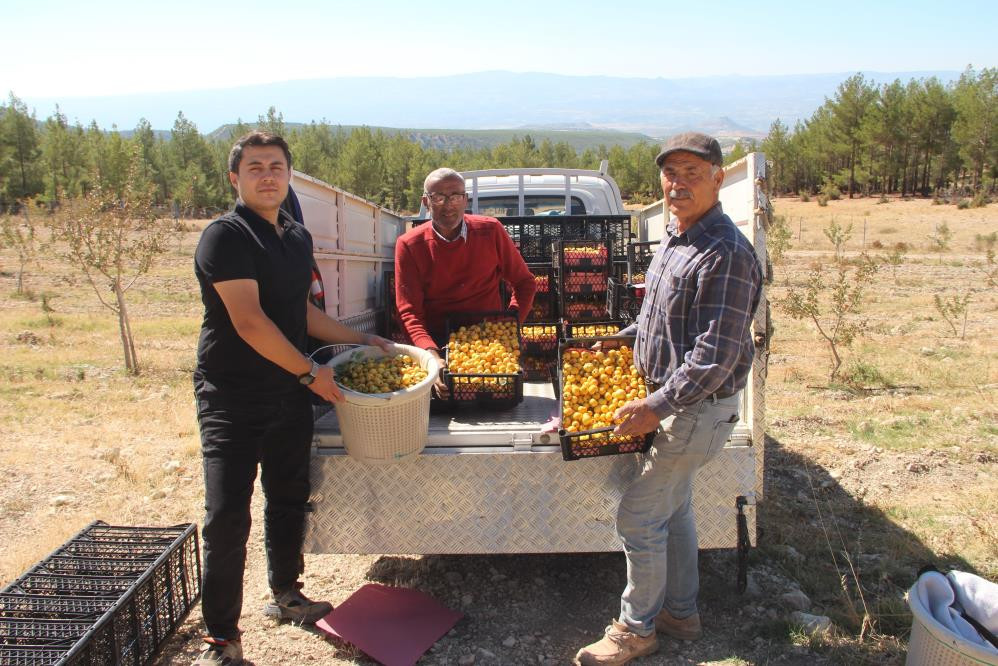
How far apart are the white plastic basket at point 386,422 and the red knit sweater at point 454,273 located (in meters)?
1.02

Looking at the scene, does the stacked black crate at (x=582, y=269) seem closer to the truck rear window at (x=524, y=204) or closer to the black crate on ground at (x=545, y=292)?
the black crate on ground at (x=545, y=292)

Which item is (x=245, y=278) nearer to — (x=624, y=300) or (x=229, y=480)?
(x=229, y=480)

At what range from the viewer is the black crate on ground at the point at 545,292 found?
19.5ft

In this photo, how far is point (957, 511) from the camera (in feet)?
15.2

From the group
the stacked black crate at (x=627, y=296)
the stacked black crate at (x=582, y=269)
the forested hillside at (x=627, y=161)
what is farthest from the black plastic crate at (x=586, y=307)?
the forested hillside at (x=627, y=161)

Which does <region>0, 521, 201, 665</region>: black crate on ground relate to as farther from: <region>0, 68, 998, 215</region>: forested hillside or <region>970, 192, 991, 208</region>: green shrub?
<region>970, 192, 991, 208</region>: green shrub

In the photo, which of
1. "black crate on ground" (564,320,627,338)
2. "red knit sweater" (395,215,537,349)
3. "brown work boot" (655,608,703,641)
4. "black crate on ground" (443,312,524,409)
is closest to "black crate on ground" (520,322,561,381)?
"black crate on ground" (564,320,627,338)

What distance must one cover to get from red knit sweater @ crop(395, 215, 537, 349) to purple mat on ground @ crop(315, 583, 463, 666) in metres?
1.48

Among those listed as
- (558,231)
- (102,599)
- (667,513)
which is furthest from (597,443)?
(558,231)

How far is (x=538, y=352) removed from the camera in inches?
191

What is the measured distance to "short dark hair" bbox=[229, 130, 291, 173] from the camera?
295 centimetres

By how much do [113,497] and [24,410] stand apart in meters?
3.02

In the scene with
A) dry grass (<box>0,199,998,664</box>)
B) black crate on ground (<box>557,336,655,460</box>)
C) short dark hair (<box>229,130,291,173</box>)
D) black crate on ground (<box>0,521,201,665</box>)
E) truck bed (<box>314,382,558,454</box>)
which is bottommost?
dry grass (<box>0,199,998,664</box>)

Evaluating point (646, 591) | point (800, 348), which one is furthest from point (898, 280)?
point (646, 591)
